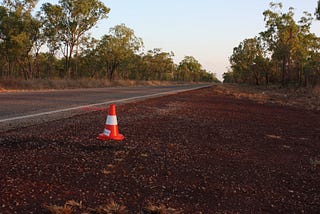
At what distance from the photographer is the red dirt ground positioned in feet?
8.51

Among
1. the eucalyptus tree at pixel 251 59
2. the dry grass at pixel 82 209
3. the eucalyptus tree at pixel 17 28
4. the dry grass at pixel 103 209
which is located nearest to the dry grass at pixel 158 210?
the dry grass at pixel 103 209

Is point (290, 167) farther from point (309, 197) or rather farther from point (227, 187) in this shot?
point (227, 187)

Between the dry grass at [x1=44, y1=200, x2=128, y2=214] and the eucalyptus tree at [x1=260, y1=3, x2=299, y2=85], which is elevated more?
the eucalyptus tree at [x1=260, y1=3, x2=299, y2=85]

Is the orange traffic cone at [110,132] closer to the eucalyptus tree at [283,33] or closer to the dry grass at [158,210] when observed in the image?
the dry grass at [158,210]

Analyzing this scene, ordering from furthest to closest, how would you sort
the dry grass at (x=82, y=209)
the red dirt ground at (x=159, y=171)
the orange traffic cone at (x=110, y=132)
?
the orange traffic cone at (x=110, y=132) < the red dirt ground at (x=159, y=171) < the dry grass at (x=82, y=209)

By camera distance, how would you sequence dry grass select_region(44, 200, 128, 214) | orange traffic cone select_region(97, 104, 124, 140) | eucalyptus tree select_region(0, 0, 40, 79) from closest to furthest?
dry grass select_region(44, 200, 128, 214), orange traffic cone select_region(97, 104, 124, 140), eucalyptus tree select_region(0, 0, 40, 79)

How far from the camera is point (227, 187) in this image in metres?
3.04

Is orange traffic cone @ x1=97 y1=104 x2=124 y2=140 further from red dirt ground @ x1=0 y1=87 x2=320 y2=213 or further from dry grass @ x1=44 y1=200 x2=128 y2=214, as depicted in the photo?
dry grass @ x1=44 y1=200 x2=128 y2=214

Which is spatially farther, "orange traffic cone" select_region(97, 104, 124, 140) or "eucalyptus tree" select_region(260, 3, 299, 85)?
"eucalyptus tree" select_region(260, 3, 299, 85)

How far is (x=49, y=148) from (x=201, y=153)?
7.24 feet

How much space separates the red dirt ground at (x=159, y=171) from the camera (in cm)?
259

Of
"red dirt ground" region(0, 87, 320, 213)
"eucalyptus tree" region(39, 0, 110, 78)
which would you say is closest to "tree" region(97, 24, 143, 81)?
"eucalyptus tree" region(39, 0, 110, 78)

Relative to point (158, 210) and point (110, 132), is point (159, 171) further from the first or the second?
point (110, 132)

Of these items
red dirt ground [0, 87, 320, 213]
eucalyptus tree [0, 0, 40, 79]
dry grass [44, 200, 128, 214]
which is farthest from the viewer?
eucalyptus tree [0, 0, 40, 79]
